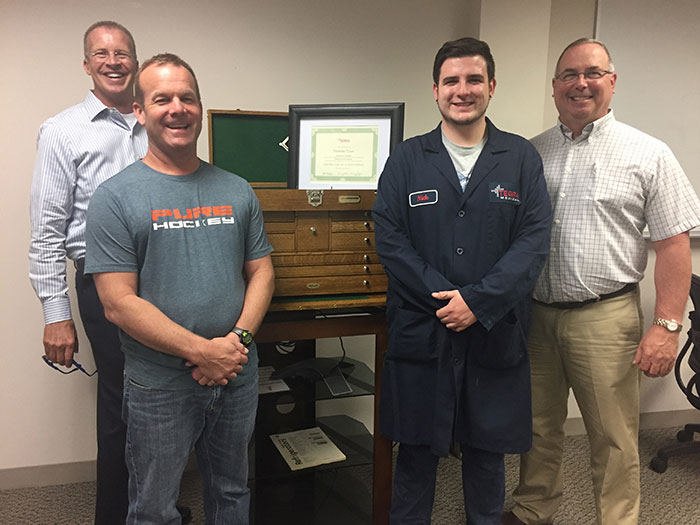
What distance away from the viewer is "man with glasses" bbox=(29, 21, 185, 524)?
1.71m

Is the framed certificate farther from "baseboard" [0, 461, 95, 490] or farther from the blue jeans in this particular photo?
"baseboard" [0, 461, 95, 490]

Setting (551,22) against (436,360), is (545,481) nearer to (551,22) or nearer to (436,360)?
(436,360)

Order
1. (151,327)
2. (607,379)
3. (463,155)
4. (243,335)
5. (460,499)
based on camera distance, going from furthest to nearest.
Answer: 1. (460,499)
2. (607,379)
3. (463,155)
4. (243,335)
5. (151,327)

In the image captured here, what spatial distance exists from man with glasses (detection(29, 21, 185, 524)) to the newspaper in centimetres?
56

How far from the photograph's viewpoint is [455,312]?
1545 mm

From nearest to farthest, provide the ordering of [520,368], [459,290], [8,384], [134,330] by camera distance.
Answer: [134,330]
[459,290]
[520,368]
[8,384]

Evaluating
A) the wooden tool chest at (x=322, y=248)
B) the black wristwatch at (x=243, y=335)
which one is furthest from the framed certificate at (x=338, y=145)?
the black wristwatch at (x=243, y=335)

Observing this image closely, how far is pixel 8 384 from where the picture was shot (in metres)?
2.30

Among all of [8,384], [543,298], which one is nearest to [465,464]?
[543,298]

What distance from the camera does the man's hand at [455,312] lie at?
5.07 ft

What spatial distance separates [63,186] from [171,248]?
Result: 2.06 ft

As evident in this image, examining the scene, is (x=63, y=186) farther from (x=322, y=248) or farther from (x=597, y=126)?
(x=597, y=126)

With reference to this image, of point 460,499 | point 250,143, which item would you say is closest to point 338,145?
point 250,143

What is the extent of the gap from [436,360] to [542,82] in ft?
5.08
